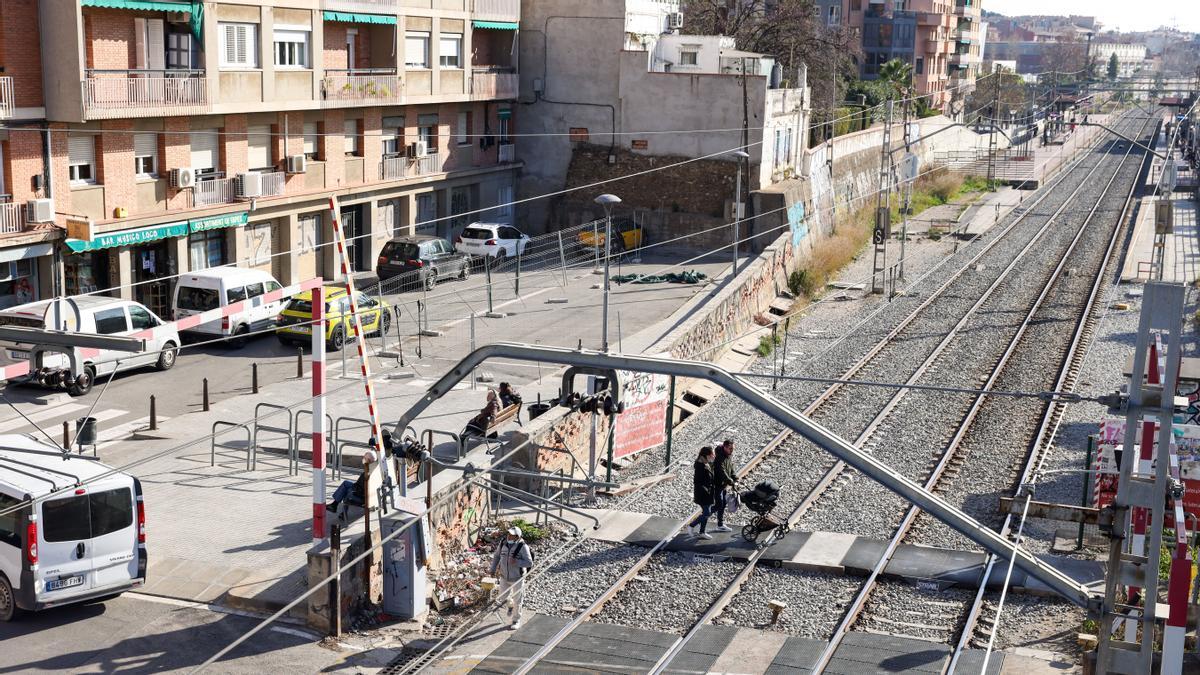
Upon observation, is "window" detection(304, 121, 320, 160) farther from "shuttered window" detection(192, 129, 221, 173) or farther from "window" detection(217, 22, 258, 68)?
"shuttered window" detection(192, 129, 221, 173)

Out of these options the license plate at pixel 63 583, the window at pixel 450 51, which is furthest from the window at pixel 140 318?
the window at pixel 450 51

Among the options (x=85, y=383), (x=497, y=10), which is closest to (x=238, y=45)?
(x=85, y=383)

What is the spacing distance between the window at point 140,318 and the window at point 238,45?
27.9 ft

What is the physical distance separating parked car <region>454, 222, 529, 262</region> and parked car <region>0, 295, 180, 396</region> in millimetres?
13535

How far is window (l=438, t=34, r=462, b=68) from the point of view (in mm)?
41531

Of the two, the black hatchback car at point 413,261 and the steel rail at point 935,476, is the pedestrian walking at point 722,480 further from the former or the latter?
the black hatchback car at point 413,261

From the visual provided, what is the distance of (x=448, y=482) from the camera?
16.7 metres

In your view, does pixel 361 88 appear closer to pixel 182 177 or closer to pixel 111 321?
pixel 182 177

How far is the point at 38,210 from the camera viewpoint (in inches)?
1079

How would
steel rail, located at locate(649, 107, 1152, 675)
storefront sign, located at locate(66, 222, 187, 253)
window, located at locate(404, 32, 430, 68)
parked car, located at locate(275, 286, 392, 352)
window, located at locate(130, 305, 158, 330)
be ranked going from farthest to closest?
window, located at locate(404, 32, 430, 68), storefront sign, located at locate(66, 222, 187, 253), parked car, located at locate(275, 286, 392, 352), window, located at locate(130, 305, 158, 330), steel rail, located at locate(649, 107, 1152, 675)

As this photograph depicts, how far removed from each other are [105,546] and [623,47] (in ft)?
106

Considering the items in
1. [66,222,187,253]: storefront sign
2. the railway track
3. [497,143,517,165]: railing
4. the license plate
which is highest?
[497,143,517,165]: railing

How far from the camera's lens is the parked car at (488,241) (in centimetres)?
3947

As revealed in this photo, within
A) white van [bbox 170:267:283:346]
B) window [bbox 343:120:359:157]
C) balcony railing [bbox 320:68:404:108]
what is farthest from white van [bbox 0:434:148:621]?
window [bbox 343:120:359:157]
